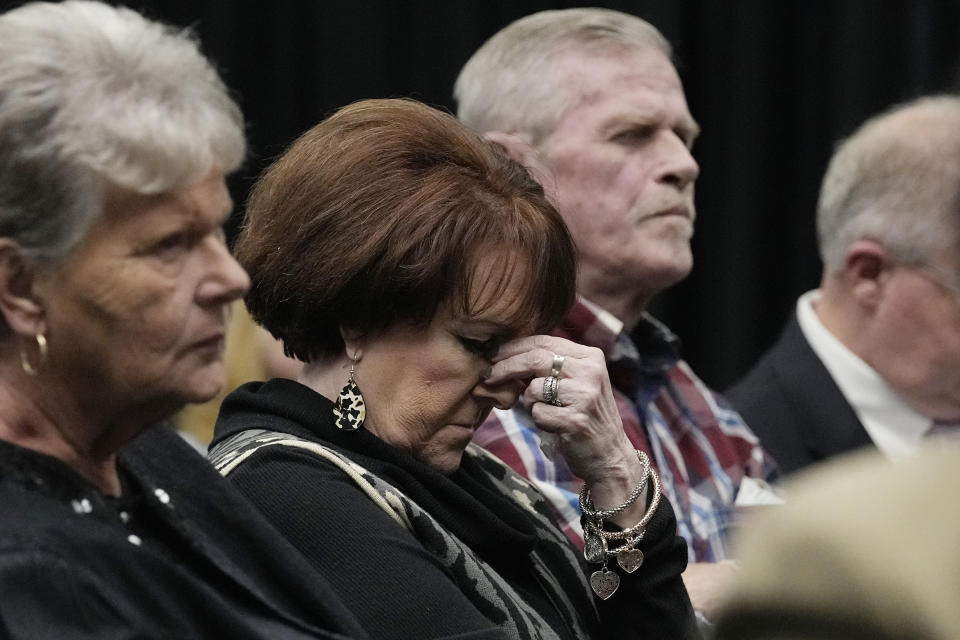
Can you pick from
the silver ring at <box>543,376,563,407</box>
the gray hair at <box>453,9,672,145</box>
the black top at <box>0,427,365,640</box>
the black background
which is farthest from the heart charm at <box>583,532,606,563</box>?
the black background

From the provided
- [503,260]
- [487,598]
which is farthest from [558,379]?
[487,598]

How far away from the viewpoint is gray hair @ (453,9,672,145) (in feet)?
9.96

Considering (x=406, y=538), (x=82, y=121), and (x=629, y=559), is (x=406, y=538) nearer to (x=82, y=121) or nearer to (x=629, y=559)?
(x=629, y=559)

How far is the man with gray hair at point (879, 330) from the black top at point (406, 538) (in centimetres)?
124

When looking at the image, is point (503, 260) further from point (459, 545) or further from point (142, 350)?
point (142, 350)

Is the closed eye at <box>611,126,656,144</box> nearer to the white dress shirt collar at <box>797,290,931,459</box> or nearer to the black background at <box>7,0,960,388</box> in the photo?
the white dress shirt collar at <box>797,290,931,459</box>

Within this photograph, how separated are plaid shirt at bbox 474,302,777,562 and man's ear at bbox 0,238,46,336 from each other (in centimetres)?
114

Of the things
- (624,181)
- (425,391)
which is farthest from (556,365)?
(624,181)

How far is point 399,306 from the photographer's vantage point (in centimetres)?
210

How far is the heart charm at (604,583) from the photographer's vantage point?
2248mm

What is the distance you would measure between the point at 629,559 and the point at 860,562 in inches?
58.0

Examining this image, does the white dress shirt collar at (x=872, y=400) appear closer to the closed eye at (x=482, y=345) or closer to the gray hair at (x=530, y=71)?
the gray hair at (x=530, y=71)

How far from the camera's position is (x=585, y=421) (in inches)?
89.2

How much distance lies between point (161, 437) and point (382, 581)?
0.32 m
